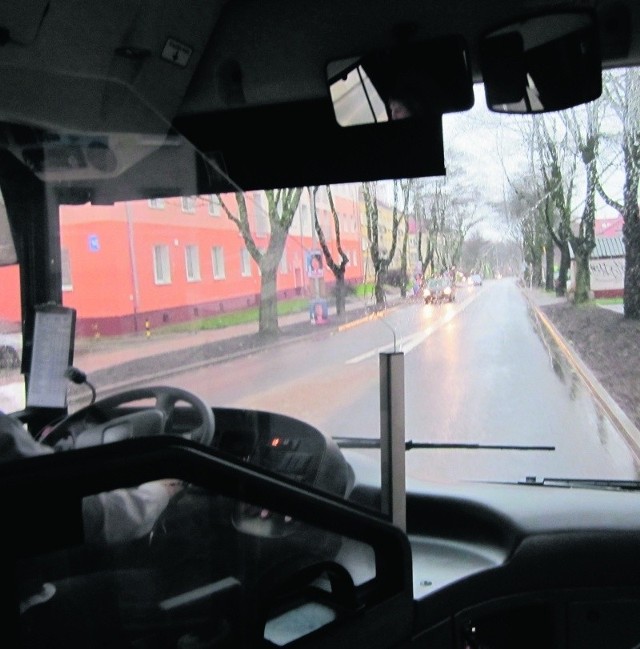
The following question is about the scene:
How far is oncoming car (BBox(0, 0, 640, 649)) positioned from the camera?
2531mm

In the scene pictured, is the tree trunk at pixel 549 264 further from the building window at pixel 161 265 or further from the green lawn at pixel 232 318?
the building window at pixel 161 265

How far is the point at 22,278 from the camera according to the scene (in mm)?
3453

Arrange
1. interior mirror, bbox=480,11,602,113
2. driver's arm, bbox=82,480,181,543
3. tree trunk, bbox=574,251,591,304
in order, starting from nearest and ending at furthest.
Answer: driver's arm, bbox=82,480,181,543 → interior mirror, bbox=480,11,602,113 → tree trunk, bbox=574,251,591,304

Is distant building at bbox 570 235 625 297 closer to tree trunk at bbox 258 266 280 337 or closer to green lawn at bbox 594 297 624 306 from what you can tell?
green lawn at bbox 594 297 624 306

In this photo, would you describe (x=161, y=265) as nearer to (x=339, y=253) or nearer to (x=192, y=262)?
(x=192, y=262)

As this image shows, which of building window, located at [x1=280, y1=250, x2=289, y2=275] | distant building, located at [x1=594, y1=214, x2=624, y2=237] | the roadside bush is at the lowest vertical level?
the roadside bush

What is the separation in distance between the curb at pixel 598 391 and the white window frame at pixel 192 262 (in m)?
1.43

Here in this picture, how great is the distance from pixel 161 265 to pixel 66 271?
473 millimetres

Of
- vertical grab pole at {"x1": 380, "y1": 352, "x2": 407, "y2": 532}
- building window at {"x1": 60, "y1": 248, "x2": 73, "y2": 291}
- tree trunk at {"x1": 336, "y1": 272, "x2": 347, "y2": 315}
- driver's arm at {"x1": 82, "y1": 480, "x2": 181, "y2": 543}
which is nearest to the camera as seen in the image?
driver's arm at {"x1": 82, "y1": 480, "x2": 181, "y2": 543}

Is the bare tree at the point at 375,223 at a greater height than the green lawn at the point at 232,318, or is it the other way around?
the bare tree at the point at 375,223

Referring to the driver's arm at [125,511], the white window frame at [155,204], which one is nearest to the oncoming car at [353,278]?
the white window frame at [155,204]

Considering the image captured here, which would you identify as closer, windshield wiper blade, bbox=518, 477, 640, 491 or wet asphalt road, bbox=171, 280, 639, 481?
windshield wiper blade, bbox=518, 477, 640, 491

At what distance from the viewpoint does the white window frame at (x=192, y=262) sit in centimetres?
330

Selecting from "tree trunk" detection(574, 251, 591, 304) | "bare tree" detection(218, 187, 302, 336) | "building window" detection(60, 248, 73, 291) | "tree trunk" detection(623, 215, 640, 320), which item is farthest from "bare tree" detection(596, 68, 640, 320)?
"building window" detection(60, 248, 73, 291)
